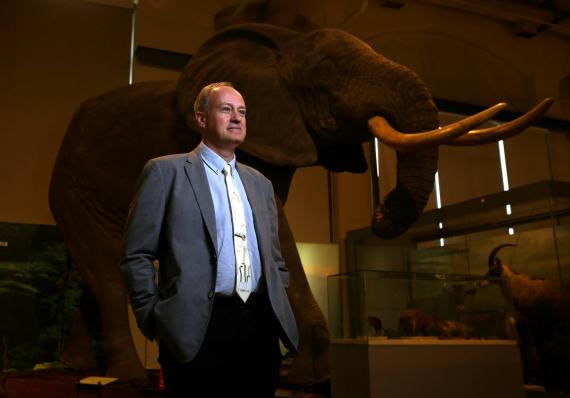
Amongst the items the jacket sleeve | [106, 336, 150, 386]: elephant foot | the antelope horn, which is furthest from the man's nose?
the antelope horn

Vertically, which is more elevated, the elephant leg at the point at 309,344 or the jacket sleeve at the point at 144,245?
the jacket sleeve at the point at 144,245

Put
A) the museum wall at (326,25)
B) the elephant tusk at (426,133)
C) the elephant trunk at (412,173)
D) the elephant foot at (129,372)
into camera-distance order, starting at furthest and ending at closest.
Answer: the museum wall at (326,25) → the elephant foot at (129,372) → the elephant trunk at (412,173) → the elephant tusk at (426,133)

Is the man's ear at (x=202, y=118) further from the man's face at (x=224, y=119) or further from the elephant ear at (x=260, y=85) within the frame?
the elephant ear at (x=260, y=85)

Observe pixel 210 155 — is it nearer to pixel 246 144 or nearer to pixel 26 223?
pixel 246 144

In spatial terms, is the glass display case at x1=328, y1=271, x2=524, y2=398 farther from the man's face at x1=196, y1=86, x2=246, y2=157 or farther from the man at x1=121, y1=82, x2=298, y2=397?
the man's face at x1=196, y1=86, x2=246, y2=157

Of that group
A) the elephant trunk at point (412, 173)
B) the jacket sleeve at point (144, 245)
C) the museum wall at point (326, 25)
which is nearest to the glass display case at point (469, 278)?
the elephant trunk at point (412, 173)

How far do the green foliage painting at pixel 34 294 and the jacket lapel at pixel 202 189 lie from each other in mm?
2852

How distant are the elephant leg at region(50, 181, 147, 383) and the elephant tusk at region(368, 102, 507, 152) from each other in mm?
1508

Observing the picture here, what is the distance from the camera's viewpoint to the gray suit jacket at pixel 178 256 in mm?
1332

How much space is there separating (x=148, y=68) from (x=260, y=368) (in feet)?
12.3

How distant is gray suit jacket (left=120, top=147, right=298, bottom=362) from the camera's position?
4.37 ft

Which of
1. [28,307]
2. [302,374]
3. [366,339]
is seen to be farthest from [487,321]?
[28,307]

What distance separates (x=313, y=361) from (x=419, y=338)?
488 mm

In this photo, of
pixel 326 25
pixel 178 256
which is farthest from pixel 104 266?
pixel 326 25
